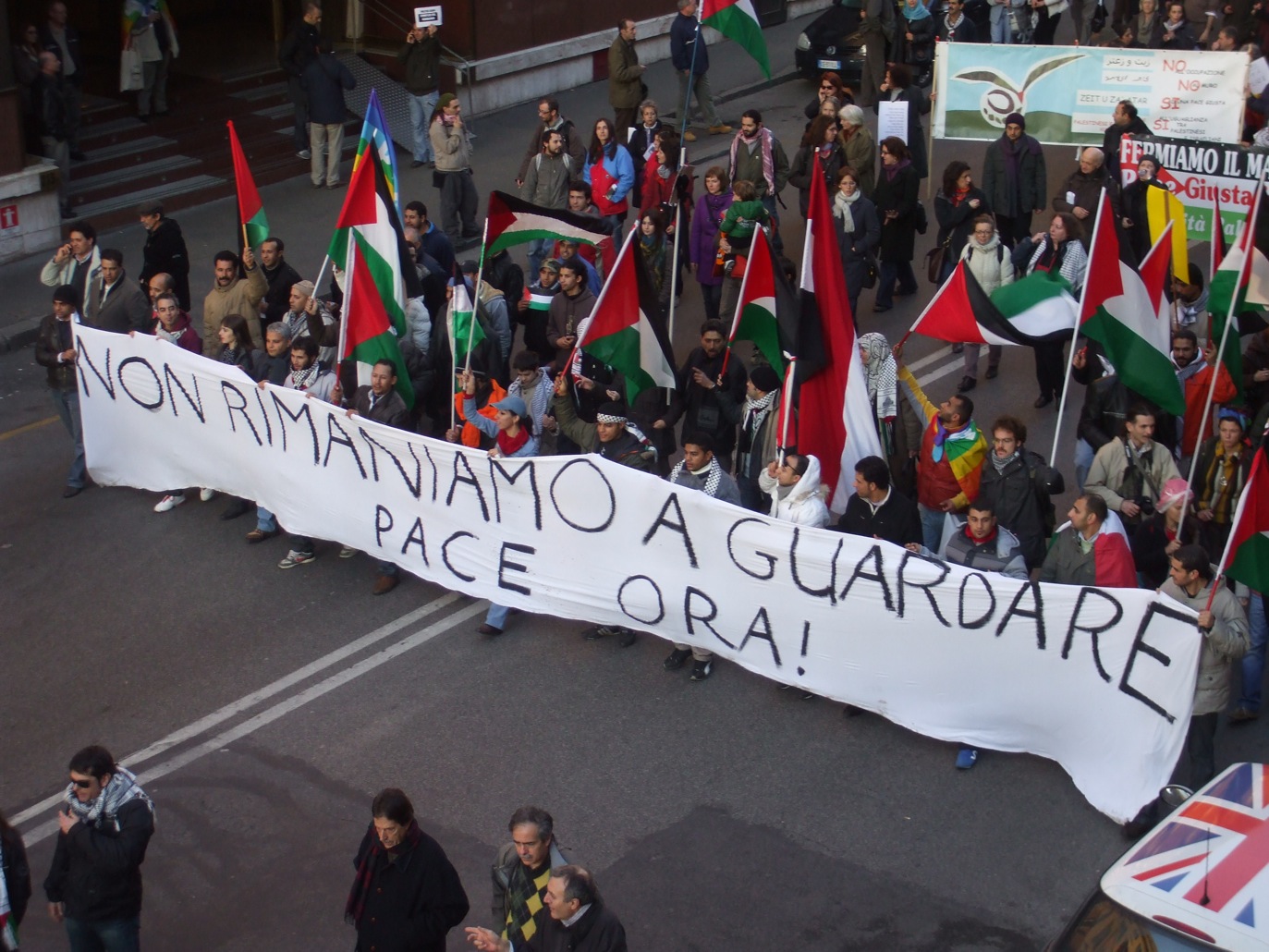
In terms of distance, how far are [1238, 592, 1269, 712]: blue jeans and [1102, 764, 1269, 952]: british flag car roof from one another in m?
2.60

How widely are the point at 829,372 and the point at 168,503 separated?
4.82 m

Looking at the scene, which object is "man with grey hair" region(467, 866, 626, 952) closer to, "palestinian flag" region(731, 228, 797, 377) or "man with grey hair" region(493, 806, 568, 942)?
"man with grey hair" region(493, 806, 568, 942)

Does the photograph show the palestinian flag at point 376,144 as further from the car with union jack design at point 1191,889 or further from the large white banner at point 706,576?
the car with union jack design at point 1191,889

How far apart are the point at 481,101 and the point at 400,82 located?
1035 millimetres

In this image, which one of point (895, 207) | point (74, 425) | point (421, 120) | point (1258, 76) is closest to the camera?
point (74, 425)

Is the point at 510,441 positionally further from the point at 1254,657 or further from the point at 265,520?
the point at 1254,657

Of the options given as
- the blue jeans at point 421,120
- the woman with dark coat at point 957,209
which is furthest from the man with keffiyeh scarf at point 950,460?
the blue jeans at point 421,120

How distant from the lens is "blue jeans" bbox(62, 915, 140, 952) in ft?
20.5

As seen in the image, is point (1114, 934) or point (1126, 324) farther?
point (1126, 324)

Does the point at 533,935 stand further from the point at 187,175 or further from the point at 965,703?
the point at 187,175

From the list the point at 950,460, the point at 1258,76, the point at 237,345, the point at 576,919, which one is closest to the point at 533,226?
the point at 237,345

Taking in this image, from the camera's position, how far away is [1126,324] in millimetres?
9008

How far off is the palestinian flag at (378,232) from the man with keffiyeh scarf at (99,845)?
15.3ft

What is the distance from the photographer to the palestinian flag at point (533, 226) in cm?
1027
